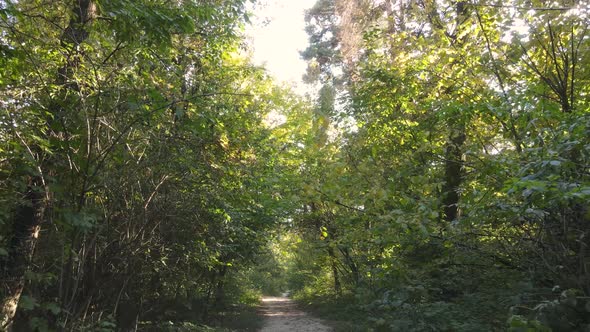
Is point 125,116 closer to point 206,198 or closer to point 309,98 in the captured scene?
point 206,198

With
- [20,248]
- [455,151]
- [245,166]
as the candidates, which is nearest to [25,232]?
[20,248]

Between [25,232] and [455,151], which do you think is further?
[455,151]

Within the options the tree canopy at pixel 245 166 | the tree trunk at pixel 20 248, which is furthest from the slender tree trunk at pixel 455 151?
the tree trunk at pixel 20 248

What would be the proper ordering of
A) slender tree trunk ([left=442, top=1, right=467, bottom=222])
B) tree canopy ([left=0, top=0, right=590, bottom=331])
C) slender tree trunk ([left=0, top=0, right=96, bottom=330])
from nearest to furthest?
tree canopy ([left=0, top=0, right=590, bottom=331]), slender tree trunk ([left=0, top=0, right=96, bottom=330]), slender tree trunk ([left=442, top=1, right=467, bottom=222])

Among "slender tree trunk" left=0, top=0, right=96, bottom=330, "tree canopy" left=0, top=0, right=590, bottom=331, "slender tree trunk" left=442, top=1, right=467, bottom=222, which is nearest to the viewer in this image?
"tree canopy" left=0, top=0, right=590, bottom=331

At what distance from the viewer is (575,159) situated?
364 cm

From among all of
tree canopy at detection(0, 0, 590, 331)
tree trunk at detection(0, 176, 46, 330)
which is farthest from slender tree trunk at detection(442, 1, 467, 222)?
tree trunk at detection(0, 176, 46, 330)

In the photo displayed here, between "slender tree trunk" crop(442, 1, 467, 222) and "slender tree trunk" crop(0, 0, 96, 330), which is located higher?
"slender tree trunk" crop(442, 1, 467, 222)

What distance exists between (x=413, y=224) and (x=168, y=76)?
3.78 meters

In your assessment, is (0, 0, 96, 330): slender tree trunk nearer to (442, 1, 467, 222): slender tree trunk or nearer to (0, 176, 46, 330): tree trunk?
(0, 176, 46, 330): tree trunk

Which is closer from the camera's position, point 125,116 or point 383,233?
point 125,116

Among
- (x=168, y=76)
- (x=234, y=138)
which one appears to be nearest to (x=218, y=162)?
(x=234, y=138)

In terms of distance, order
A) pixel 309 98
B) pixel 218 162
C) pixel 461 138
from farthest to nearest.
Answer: pixel 309 98
pixel 461 138
pixel 218 162

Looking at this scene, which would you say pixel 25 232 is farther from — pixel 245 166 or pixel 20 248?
pixel 245 166
